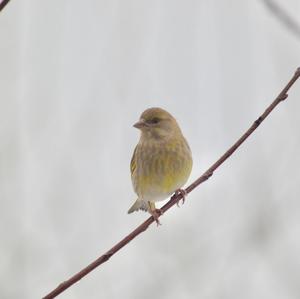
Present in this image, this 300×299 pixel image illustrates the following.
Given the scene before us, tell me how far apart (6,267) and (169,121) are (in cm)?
215

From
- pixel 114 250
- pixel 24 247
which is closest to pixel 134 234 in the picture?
pixel 114 250

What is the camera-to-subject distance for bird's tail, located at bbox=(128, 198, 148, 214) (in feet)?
21.9

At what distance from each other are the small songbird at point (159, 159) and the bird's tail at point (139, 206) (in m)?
0.22

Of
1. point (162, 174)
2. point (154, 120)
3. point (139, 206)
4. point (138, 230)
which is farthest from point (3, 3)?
point (139, 206)

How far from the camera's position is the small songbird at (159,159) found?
19.7 feet

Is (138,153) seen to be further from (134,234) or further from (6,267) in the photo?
(134,234)

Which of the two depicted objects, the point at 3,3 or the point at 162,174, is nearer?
the point at 3,3

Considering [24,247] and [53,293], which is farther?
[24,247]

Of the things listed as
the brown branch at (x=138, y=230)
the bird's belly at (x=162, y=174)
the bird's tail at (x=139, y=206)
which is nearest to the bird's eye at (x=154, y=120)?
the bird's belly at (x=162, y=174)

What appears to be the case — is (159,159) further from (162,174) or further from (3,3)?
(3,3)

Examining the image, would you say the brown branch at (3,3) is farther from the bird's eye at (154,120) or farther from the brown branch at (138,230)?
the bird's eye at (154,120)

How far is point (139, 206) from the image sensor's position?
6.84m

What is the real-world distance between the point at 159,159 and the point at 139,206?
3.10ft

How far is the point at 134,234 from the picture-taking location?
3.11 meters
